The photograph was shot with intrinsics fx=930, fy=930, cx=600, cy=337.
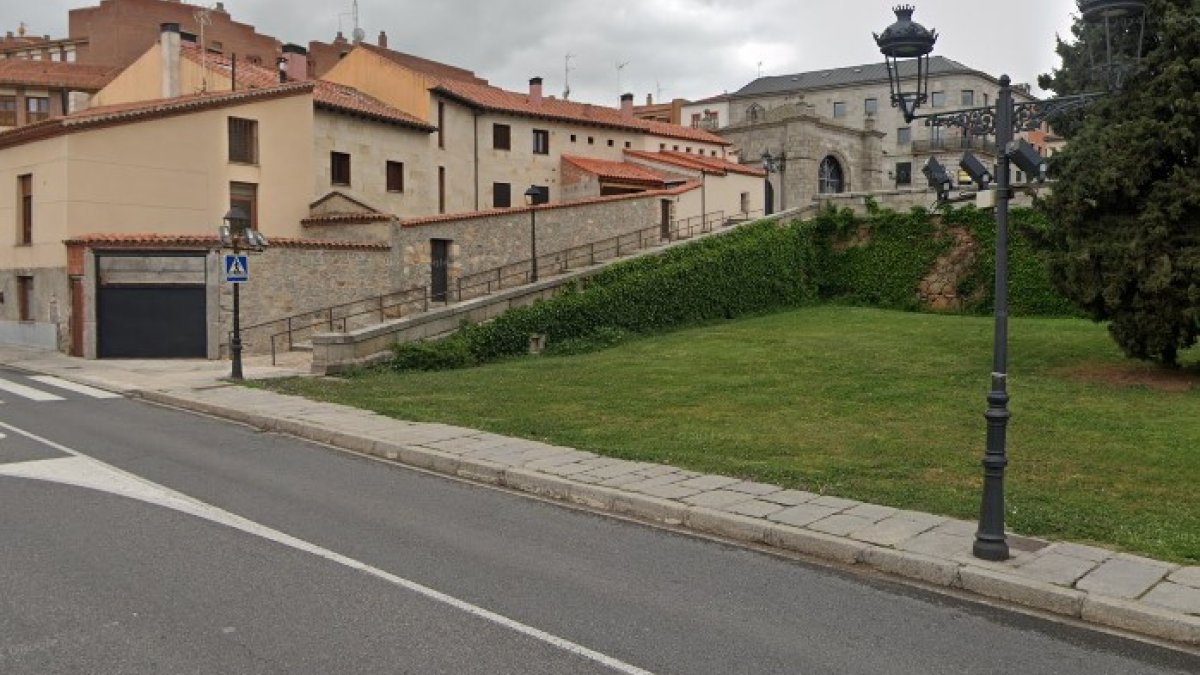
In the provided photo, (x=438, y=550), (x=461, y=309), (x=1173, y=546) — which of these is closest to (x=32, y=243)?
(x=461, y=309)

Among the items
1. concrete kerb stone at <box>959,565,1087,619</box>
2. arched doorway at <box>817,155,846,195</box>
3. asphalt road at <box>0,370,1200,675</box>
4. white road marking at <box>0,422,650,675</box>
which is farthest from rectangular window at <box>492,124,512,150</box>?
concrete kerb stone at <box>959,565,1087,619</box>

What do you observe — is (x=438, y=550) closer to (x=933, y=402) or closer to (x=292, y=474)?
(x=292, y=474)

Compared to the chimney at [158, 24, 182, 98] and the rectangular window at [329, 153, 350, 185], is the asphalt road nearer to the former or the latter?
the rectangular window at [329, 153, 350, 185]

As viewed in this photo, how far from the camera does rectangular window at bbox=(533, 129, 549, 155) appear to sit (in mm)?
43656

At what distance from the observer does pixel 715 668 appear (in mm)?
5305

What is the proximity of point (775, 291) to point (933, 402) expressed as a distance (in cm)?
2040

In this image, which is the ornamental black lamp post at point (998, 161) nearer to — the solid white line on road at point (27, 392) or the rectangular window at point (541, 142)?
the solid white line on road at point (27, 392)

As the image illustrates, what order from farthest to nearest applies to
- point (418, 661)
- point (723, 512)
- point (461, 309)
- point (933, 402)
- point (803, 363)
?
point (461, 309), point (803, 363), point (933, 402), point (723, 512), point (418, 661)

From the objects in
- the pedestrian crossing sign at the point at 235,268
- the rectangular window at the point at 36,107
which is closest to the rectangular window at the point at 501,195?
the pedestrian crossing sign at the point at 235,268

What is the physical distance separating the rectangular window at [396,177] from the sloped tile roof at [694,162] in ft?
43.6

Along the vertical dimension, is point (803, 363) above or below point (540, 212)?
below

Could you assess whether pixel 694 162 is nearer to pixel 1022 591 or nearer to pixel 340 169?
pixel 340 169

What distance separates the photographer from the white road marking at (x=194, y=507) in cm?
569

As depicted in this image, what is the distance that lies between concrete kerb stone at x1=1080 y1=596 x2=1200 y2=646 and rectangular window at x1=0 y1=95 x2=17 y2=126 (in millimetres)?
68508
